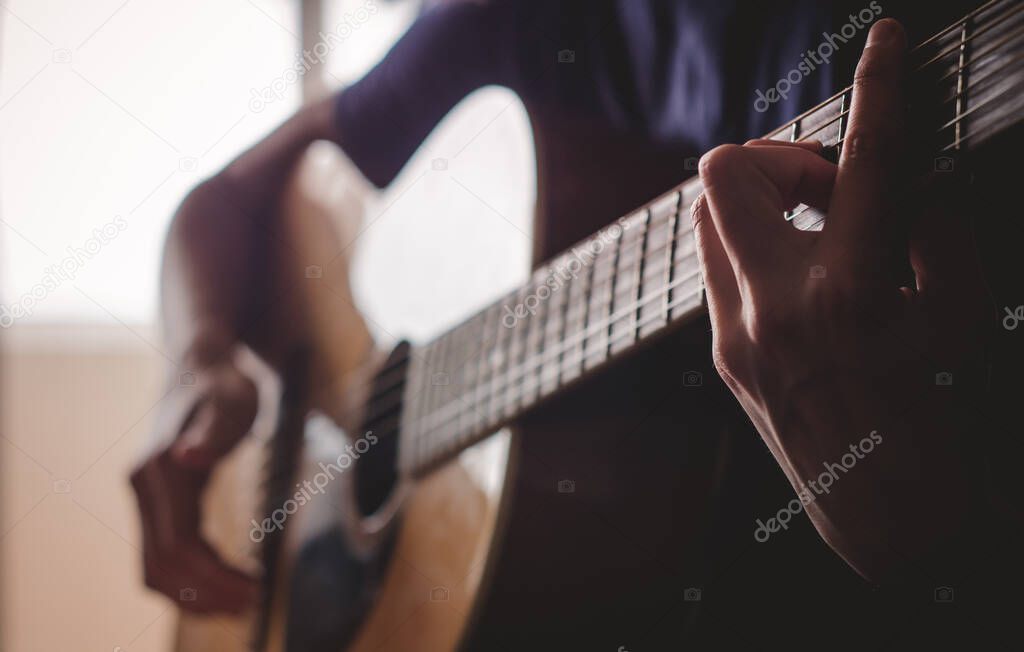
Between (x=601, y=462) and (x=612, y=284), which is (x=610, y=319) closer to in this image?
(x=612, y=284)

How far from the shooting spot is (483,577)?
598 millimetres

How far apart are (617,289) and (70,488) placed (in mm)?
1742

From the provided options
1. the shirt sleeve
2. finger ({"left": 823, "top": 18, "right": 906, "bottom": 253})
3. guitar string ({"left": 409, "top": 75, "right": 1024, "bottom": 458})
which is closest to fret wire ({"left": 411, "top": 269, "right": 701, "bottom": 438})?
guitar string ({"left": 409, "top": 75, "right": 1024, "bottom": 458})

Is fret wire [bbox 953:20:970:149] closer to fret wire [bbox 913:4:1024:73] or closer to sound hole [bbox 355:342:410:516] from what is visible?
fret wire [bbox 913:4:1024:73]

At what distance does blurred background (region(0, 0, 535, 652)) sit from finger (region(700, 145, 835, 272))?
49.6 inches

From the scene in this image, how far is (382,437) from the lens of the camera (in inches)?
29.7

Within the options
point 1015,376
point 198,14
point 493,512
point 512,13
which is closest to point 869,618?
point 1015,376

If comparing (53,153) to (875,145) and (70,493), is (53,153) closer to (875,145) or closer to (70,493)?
(70,493)

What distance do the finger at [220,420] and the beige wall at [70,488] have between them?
93 cm

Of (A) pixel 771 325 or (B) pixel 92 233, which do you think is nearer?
(A) pixel 771 325

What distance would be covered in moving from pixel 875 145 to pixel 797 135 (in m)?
0.07

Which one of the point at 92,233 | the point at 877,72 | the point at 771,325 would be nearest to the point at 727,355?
the point at 771,325

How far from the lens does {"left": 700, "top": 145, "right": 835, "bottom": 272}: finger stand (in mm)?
333

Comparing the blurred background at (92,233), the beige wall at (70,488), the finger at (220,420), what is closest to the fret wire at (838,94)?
the finger at (220,420)
